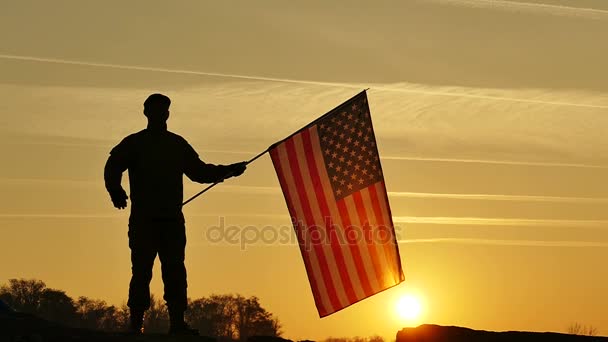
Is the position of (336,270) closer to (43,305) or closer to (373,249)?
(373,249)

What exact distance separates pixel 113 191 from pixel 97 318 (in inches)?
1352

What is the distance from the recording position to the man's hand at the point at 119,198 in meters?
19.3

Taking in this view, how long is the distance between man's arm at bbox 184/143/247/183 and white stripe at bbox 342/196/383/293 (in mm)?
1863

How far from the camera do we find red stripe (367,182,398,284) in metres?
20.6

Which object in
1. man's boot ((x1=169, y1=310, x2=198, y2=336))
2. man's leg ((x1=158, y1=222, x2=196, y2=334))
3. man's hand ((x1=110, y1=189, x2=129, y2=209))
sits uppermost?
man's hand ((x1=110, y1=189, x2=129, y2=209))

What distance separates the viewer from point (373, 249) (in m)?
20.8

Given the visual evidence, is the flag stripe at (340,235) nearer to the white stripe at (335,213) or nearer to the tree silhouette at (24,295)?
the white stripe at (335,213)

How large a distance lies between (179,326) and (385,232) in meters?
3.69

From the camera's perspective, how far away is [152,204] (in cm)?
1939

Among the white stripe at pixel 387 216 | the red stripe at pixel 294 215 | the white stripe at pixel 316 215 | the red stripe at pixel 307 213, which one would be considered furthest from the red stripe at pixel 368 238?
the red stripe at pixel 294 215

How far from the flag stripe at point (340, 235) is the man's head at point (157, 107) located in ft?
9.05

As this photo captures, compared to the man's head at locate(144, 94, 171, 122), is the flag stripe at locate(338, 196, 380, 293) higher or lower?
lower

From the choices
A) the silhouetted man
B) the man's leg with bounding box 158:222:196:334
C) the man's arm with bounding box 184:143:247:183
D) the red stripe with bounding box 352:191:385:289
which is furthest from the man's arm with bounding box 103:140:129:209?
the red stripe with bounding box 352:191:385:289

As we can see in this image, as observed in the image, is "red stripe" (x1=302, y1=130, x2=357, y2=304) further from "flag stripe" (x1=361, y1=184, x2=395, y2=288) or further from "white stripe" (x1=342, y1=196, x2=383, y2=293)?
"flag stripe" (x1=361, y1=184, x2=395, y2=288)
